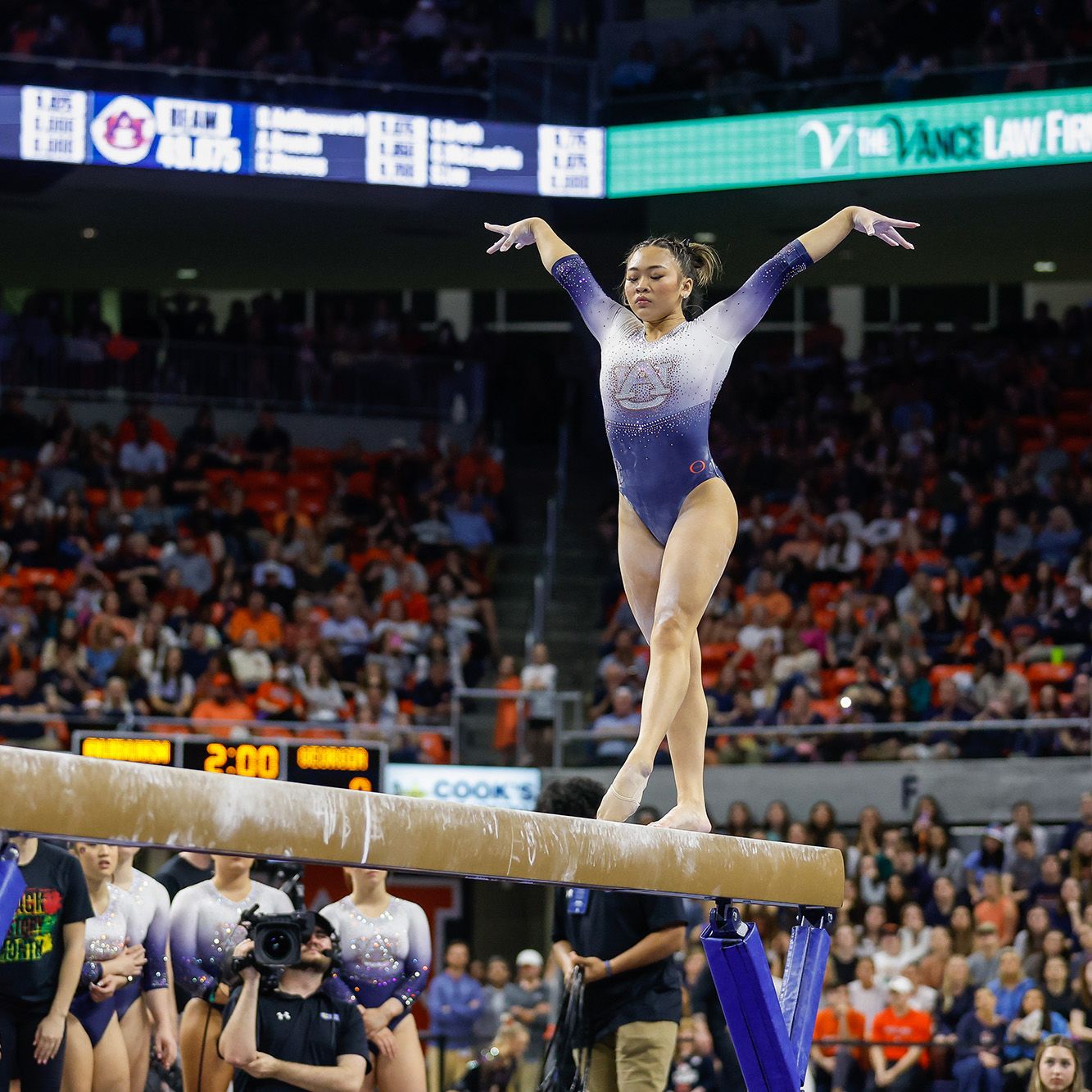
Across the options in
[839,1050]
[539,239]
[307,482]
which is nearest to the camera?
[539,239]

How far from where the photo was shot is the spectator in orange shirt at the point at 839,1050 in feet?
32.8

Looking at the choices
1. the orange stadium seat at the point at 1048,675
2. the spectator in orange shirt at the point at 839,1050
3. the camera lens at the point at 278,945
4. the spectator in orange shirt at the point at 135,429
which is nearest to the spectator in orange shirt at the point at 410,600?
the spectator in orange shirt at the point at 135,429

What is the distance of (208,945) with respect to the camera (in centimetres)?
639

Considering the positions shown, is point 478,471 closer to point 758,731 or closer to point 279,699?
point 279,699

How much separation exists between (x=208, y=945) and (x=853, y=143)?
12.0 metres

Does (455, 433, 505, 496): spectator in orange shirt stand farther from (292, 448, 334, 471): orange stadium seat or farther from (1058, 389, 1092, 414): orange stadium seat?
(1058, 389, 1092, 414): orange stadium seat

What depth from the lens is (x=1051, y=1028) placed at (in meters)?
9.74

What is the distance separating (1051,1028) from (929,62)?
1022 cm

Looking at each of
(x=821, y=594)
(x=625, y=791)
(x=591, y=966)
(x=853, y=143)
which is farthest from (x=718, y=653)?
(x=625, y=791)

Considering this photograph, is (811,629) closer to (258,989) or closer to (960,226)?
(960,226)

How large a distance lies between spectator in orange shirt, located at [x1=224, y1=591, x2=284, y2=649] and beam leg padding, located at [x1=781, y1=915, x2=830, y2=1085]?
10.1m

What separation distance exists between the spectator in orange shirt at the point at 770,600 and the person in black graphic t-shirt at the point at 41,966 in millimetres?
10217

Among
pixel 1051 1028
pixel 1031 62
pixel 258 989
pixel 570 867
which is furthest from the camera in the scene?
pixel 1031 62

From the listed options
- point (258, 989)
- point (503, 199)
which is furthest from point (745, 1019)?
point (503, 199)
